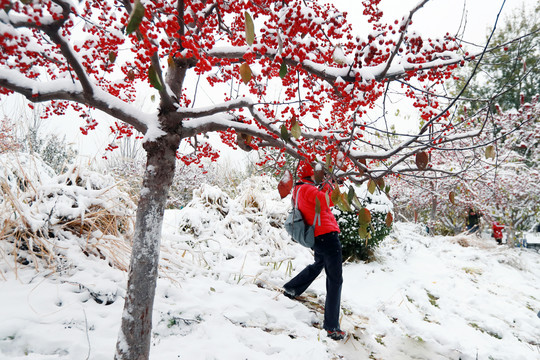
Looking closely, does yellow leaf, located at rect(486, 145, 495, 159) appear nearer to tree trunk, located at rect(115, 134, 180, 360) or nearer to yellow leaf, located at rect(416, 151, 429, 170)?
yellow leaf, located at rect(416, 151, 429, 170)

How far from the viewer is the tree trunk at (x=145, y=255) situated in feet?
5.22

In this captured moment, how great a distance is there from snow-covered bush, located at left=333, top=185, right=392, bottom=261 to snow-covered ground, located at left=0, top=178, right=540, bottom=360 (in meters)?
0.23

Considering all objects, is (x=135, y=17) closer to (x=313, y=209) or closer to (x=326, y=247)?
(x=313, y=209)

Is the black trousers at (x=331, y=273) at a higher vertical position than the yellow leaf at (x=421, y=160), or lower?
lower

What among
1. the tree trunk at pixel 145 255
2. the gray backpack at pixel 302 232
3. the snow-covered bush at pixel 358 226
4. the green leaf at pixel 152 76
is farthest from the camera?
the snow-covered bush at pixel 358 226

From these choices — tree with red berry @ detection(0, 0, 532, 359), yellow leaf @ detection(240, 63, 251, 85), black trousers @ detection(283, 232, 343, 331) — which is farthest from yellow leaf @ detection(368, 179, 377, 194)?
black trousers @ detection(283, 232, 343, 331)

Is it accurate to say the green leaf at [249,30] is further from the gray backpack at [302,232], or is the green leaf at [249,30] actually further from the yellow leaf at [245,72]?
the gray backpack at [302,232]

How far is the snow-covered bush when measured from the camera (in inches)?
188

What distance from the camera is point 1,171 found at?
2.72 meters

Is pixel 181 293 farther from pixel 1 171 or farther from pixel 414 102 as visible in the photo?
pixel 414 102

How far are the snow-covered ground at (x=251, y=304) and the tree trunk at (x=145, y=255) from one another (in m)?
0.35

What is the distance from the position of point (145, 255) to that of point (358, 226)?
403 cm

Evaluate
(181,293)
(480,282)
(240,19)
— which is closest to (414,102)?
(240,19)

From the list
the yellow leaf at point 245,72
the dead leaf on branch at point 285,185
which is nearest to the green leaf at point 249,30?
the yellow leaf at point 245,72
